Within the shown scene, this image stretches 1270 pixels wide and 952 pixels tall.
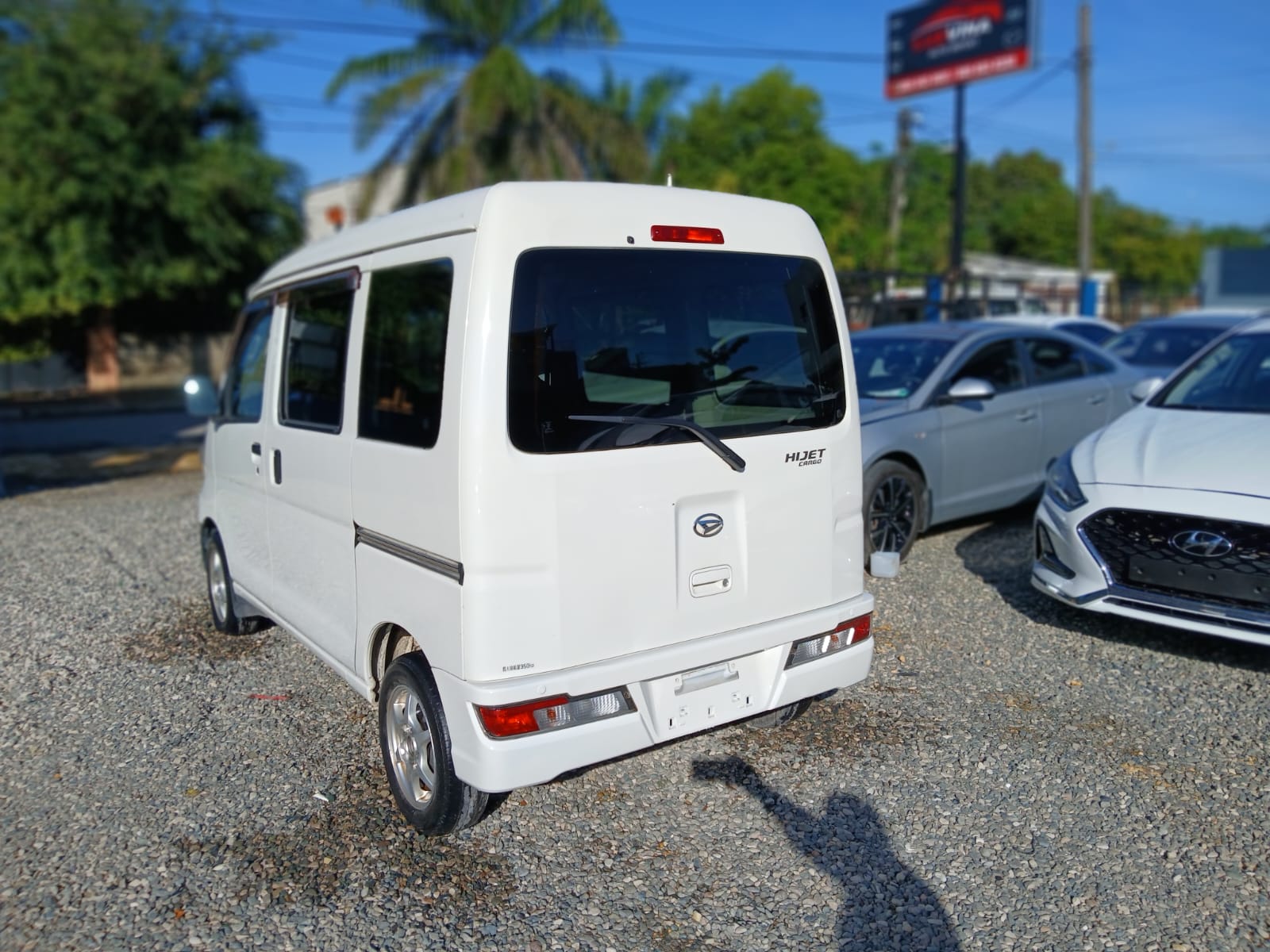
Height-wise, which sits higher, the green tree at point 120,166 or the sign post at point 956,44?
the sign post at point 956,44

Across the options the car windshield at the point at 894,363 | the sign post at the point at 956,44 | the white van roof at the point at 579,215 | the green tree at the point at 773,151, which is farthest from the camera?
the green tree at the point at 773,151

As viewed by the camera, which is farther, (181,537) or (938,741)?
(181,537)

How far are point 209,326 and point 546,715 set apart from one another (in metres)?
27.0

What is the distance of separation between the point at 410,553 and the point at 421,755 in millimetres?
750

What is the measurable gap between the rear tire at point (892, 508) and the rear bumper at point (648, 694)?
2619 mm

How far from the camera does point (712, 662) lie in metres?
3.63

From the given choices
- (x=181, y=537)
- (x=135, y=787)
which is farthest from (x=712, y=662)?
(x=181, y=537)

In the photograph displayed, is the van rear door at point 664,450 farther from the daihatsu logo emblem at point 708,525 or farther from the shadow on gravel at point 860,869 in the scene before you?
the shadow on gravel at point 860,869

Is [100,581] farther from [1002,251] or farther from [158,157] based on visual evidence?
[1002,251]

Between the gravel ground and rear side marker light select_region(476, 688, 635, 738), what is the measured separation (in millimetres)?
571

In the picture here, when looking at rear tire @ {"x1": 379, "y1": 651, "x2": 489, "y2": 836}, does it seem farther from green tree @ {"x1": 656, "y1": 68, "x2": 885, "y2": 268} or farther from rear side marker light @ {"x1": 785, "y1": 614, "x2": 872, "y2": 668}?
green tree @ {"x1": 656, "y1": 68, "x2": 885, "y2": 268}

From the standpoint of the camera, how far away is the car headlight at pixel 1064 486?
17.8 feet

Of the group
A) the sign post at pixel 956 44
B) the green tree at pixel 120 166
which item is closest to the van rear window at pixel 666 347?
the green tree at pixel 120 166

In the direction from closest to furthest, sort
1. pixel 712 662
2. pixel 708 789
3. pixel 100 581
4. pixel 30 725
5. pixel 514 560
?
pixel 514 560 → pixel 712 662 → pixel 708 789 → pixel 30 725 → pixel 100 581
